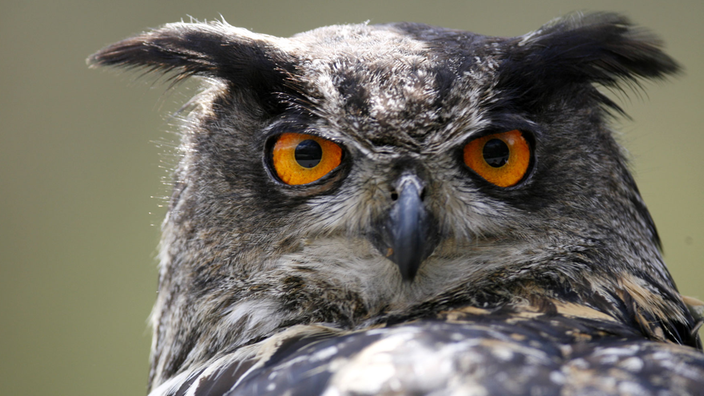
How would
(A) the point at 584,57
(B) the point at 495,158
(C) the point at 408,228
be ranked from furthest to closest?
(A) the point at 584,57
(B) the point at 495,158
(C) the point at 408,228

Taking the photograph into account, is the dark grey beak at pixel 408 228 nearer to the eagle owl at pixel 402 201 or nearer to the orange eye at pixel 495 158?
the eagle owl at pixel 402 201

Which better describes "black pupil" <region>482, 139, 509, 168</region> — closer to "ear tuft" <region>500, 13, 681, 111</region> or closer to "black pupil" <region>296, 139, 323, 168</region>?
"ear tuft" <region>500, 13, 681, 111</region>

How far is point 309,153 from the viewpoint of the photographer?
1.31 m

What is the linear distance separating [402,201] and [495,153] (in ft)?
0.80

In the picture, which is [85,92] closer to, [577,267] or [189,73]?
[189,73]

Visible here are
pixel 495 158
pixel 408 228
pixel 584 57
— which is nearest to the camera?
pixel 408 228

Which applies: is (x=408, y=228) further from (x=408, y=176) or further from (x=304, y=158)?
(x=304, y=158)

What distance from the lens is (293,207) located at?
1.35 m

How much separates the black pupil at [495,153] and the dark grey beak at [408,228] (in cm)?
17

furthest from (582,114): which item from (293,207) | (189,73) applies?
(189,73)

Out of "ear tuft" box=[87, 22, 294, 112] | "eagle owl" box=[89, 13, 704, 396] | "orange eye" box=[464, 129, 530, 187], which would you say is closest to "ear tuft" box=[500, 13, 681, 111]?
"eagle owl" box=[89, 13, 704, 396]

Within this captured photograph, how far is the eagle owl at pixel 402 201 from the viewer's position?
1212 millimetres

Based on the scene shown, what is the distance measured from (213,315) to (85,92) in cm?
271

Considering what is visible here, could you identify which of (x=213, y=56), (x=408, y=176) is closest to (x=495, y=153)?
(x=408, y=176)
